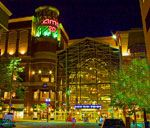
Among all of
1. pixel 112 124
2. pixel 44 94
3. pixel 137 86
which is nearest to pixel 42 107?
pixel 44 94

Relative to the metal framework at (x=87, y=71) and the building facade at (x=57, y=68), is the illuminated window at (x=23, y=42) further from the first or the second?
the metal framework at (x=87, y=71)

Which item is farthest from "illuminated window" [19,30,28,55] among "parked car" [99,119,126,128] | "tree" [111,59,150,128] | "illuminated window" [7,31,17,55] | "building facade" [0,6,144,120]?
"parked car" [99,119,126,128]

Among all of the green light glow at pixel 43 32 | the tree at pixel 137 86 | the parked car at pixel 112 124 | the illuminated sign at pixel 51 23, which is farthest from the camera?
the illuminated sign at pixel 51 23

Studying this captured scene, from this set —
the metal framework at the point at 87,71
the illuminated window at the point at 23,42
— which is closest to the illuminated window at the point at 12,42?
the illuminated window at the point at 23,42

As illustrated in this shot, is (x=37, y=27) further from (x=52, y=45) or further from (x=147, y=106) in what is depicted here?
(x=147, y=106)

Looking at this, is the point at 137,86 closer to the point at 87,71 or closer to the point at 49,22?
the point at 87,71

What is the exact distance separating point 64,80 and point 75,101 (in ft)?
30.1

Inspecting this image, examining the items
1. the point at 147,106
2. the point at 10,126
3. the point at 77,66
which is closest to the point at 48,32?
the point at 77,66

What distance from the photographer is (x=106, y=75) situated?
57.8 m

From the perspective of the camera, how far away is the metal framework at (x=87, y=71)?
5638cm

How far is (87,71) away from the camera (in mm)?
59312

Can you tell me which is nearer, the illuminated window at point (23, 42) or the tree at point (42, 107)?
the tree at point (42, 107)

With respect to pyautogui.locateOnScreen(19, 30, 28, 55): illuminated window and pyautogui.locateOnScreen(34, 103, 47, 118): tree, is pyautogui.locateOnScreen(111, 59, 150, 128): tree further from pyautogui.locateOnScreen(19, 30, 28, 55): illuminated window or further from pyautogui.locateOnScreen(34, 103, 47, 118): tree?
pyautogui.locateOnScreen(19, 30, 28, 55): illuminated window

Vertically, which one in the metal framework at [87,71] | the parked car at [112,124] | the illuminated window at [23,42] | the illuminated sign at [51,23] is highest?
the illuminated sign at [51,23]
